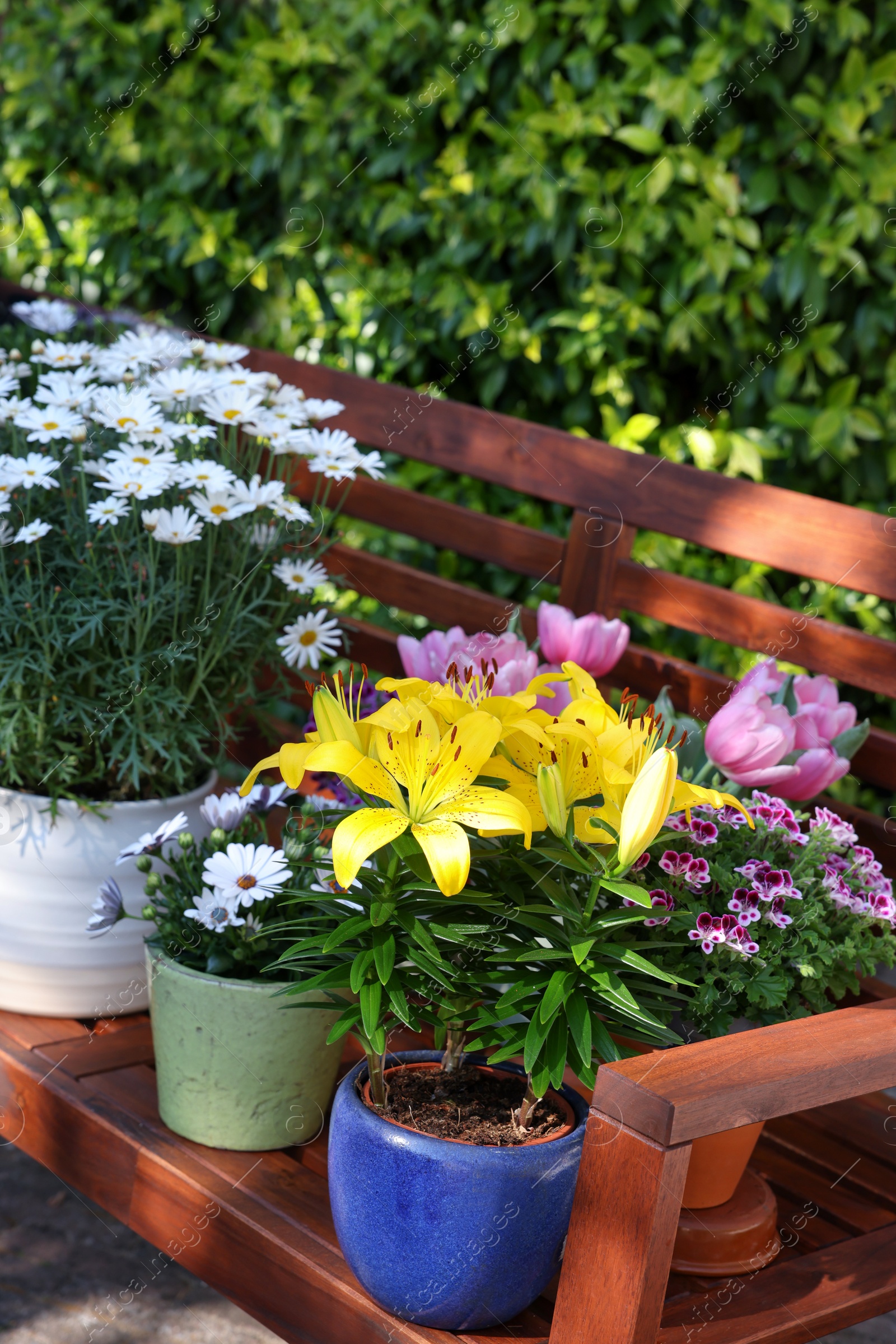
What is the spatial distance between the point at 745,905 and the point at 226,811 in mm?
496

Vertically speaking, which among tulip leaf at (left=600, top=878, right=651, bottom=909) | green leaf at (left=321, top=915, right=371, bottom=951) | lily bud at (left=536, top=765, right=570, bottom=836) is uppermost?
lily bud at (left=536, top=765, right=570, bottom=836)

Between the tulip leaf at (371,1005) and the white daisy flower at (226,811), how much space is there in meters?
0.37

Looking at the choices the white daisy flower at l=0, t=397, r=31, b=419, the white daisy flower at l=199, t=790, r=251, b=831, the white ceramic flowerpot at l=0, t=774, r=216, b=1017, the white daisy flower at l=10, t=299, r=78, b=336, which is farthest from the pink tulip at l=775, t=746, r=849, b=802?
the white daisy flower at l=10, t=299, r=78, b=336

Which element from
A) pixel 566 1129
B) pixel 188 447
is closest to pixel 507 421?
pixel 188 447

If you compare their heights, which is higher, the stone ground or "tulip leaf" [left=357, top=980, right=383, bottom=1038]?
"tulip leaf" [left=357, top=980, right=383, bottom=1038]

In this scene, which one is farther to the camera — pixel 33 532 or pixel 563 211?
pixel 563 211

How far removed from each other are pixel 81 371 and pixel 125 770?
0.45 m

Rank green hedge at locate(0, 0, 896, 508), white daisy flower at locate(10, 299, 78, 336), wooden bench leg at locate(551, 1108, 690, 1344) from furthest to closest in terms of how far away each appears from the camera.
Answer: green hedge at locate(0, 0, 896, 508) → white daisy flower at locate(10, 299, 78, 336) → wooden bench leg at locate(551, 1108, 690, 1344)

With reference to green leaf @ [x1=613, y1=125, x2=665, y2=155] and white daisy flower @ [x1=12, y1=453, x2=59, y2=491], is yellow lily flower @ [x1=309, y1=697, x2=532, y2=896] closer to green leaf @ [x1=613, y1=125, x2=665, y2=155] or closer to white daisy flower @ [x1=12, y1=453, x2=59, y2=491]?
white daisy flower @ [x1=12, y1=453, x2=59, y2=491]

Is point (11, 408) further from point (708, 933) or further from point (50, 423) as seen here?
point (708, 933)

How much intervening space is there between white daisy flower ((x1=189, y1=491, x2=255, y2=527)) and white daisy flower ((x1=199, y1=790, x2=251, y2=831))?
10.9 inches

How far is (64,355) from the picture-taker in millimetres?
1562

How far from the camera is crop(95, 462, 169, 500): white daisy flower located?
4.13ft

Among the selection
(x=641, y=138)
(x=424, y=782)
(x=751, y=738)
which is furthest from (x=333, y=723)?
(x=641, y=138)
